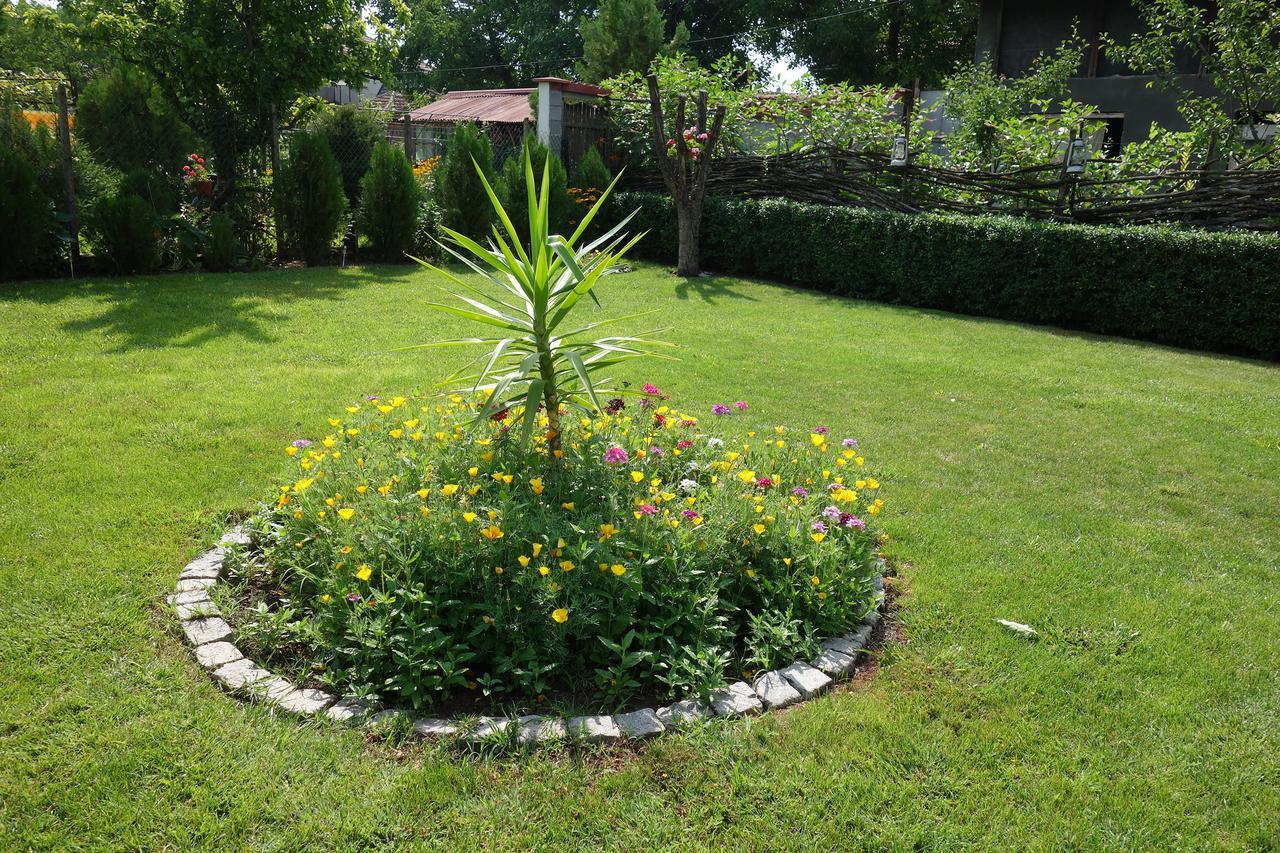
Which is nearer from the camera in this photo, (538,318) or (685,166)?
(538,318)

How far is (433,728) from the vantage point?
2.36 metres

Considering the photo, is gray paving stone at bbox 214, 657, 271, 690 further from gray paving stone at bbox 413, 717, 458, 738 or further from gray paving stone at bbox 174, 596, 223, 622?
gray paving stone at bbox 413, 717, 458, 738

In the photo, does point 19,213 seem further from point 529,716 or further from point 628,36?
point 628,36

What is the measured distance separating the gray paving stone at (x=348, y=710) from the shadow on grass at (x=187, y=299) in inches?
181

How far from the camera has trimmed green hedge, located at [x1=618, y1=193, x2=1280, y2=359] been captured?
295 inches

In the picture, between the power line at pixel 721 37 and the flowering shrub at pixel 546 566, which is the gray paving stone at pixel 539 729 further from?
the power line at pixel 721 37

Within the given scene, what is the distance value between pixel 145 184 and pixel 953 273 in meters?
8.77

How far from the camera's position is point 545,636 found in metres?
2.58

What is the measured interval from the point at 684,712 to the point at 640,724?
0.47 feet

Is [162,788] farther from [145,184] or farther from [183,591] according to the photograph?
[145,184]

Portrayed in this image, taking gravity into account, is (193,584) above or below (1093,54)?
below

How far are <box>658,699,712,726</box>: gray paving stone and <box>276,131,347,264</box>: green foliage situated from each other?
901 centimetres

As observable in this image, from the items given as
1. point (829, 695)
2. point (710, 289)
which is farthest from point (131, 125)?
point (829, 695)

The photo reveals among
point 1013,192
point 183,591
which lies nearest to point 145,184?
point 183,591
